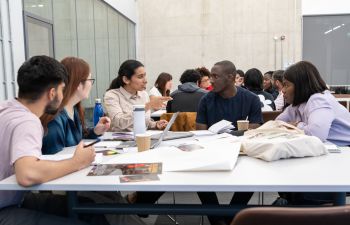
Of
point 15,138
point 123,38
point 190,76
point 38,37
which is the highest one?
point 123,38

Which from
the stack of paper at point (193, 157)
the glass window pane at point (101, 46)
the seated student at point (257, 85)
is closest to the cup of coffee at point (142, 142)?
the stack of paper at point (193, 157)

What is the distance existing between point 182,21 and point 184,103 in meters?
6.21

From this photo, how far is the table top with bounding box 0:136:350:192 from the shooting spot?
4.28 ft

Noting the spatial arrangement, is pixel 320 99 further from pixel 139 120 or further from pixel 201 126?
pixel 139 120

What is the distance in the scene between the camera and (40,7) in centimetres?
488

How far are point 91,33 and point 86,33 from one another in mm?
265

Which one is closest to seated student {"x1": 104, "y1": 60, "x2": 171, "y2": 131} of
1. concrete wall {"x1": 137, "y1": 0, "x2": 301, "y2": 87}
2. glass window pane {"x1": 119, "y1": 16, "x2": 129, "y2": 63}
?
glass window pane {"x1": 119, "y1": 16, "x2": 129, "y2": 63}

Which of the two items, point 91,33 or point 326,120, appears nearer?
point 326,120

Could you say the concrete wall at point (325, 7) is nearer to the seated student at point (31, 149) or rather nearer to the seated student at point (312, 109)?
the seated student at point (312, 109)

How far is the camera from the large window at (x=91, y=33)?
529 cm

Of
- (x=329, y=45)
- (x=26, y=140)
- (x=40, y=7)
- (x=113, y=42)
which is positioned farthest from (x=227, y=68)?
(x=329, y=45)

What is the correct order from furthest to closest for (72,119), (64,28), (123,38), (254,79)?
1. (123,38)
2. (64,28)
3. (254,79)
4. (72,119)

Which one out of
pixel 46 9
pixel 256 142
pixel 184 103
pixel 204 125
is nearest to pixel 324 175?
pixel 256 142

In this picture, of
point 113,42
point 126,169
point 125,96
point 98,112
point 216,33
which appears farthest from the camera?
point 216,33
